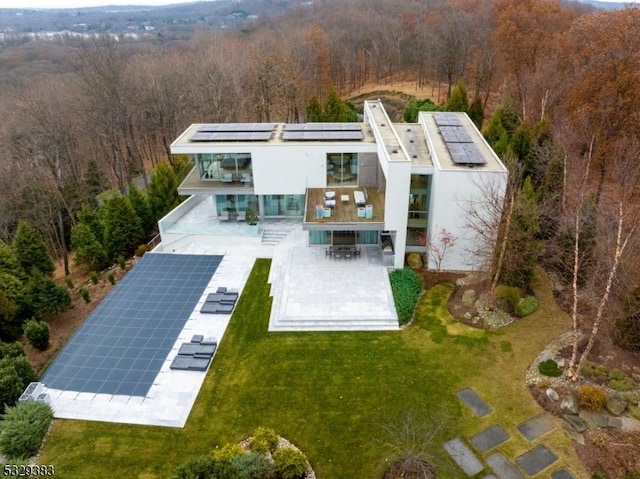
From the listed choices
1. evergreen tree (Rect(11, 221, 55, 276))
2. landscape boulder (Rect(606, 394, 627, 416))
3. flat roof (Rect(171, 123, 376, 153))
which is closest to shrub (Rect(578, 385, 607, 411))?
landscape boulder (Rect(606, 394, 627, 416))

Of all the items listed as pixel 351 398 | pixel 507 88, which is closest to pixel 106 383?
pixel 351 398

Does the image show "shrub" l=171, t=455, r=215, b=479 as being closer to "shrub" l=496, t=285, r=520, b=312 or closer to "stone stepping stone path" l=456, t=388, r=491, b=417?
"stone stepping stone path" l=456, t=388, r=491, b=417

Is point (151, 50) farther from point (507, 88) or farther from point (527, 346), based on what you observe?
point (527, 346)

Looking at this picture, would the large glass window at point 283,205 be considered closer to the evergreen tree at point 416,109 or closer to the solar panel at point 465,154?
the solar panel at point 465,154

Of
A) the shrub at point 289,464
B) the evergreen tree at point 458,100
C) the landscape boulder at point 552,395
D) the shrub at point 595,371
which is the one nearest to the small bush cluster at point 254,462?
the shrub at point 289,464

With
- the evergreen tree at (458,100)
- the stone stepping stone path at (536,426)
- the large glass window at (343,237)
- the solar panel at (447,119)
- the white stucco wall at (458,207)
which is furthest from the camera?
the evergreen tree at (458,100)

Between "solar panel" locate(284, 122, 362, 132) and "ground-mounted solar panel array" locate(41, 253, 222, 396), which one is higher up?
"solar panel" locate(284, 122, 362, 132)

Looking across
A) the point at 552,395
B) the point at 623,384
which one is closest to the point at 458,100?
the point at 623,384

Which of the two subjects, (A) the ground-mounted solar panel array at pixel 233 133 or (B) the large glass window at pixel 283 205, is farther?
(B) the large glass window at pixel 283 205
